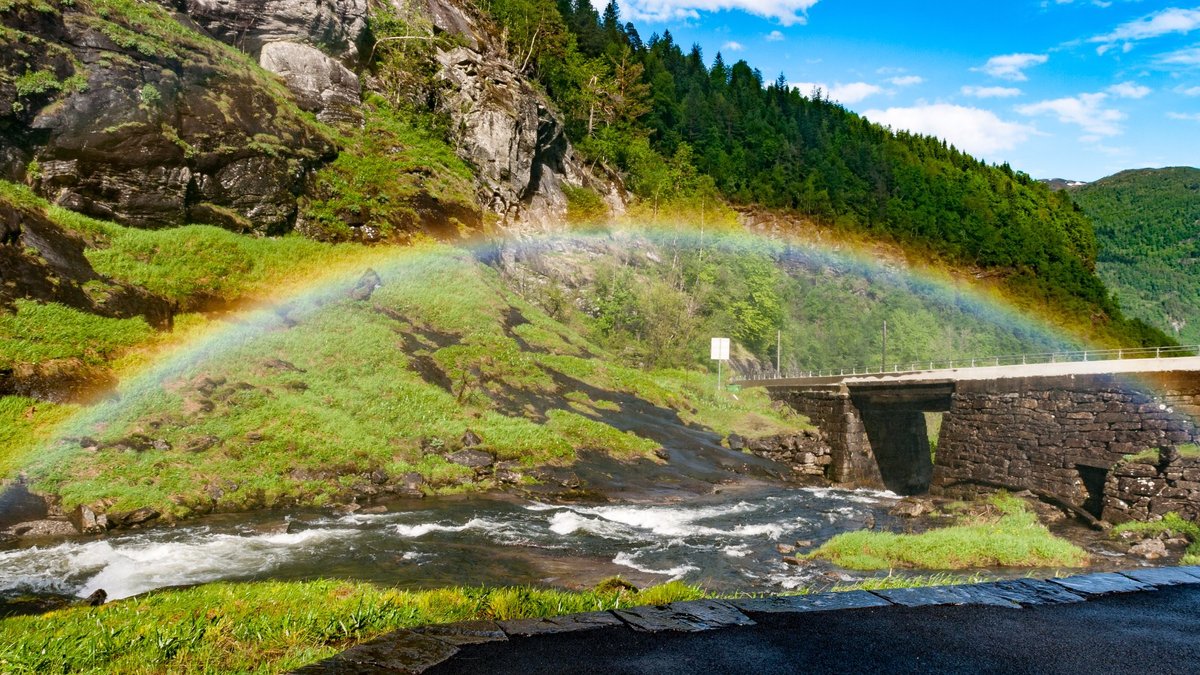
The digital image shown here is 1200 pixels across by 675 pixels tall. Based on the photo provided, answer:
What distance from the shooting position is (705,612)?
21.6 ft

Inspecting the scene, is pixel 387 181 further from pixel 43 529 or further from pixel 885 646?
pixel 885 646

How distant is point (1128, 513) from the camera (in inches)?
840

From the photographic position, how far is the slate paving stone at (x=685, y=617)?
20.0ft

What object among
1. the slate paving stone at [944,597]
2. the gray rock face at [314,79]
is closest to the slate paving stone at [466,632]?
the slate paving stone at [944,597]

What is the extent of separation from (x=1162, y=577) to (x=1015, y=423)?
21.1 metres

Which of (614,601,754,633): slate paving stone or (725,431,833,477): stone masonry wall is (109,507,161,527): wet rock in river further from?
(725,431,833,477): stone masonry wall

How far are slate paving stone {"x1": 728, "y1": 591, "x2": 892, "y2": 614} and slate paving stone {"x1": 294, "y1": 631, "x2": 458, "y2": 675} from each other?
9.91 ft

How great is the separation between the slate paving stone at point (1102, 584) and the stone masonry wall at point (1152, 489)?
15468 mm

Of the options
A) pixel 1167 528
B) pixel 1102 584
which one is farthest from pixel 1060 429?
pixel 1102 584

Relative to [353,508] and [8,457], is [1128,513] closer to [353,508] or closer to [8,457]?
[353,508]

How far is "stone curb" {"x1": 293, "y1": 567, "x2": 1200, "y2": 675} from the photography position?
525 cm

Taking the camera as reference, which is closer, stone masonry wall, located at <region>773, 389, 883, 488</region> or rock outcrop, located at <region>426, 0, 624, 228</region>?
stone masonry wall, located at <region>773, 389, 883, 488</region>

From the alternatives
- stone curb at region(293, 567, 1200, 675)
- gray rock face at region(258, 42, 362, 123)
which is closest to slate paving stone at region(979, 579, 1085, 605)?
stone curb at region(293, 567, 1200, 675)

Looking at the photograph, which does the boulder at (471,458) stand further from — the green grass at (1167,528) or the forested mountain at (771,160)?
the forested mountain at (771,160)
